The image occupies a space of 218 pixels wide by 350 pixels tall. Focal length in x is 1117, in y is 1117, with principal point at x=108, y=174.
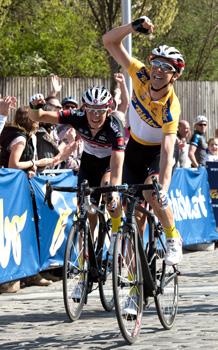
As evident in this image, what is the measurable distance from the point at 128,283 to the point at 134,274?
12cm

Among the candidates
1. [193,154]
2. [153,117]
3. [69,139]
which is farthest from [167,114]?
[193,154]

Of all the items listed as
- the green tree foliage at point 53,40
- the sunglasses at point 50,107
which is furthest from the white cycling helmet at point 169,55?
the green tree foliage at point 53,40

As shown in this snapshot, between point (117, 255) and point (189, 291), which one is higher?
point (117, 255)

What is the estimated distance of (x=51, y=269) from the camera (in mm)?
13297

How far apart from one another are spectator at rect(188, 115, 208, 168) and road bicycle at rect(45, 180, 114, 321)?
9122 millimetres

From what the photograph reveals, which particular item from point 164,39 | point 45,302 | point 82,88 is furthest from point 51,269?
point 164,39

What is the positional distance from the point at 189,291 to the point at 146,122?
2.59 m

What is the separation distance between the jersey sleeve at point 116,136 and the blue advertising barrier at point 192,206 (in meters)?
6.11

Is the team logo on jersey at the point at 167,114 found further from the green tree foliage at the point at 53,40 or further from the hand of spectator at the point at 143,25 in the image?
the green tree foliage at the point at 53,40

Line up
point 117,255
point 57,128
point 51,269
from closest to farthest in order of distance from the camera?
point 117,255 < point 51,269 < point 57,128

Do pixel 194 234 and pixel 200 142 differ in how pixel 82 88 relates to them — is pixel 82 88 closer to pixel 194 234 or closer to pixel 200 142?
pixel 200 142

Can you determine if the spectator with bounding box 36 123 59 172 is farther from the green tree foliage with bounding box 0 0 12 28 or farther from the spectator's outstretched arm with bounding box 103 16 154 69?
the green tree foliage with bounding box 0 0 12 28

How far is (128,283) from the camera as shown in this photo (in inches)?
333

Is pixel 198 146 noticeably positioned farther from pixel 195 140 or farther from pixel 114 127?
pixel 114 127
